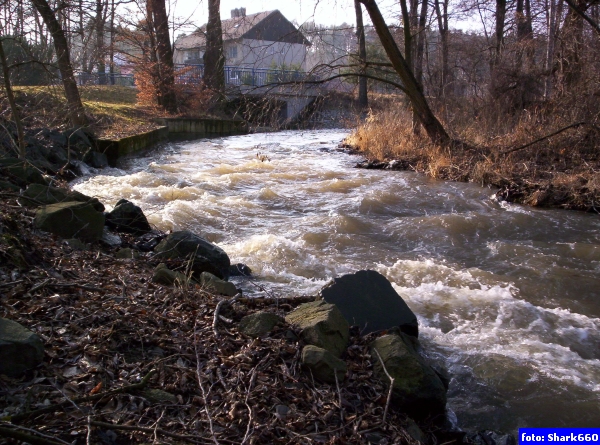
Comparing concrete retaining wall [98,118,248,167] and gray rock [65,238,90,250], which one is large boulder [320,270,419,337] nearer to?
gray rock [65,238,90,250]

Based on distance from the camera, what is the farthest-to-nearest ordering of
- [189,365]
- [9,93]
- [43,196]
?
[9,93]
[43,196]
[189,365]

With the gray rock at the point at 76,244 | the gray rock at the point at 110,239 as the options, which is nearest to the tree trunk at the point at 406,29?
the gray rock at the point at 110,239

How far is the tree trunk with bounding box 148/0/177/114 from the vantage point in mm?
24078

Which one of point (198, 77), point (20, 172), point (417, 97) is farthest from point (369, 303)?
point (198, 77)

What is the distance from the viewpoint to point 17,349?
9.89ft

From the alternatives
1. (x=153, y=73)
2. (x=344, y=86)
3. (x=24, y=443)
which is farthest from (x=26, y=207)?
(x=153, y=73)

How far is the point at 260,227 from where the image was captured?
9172 mm

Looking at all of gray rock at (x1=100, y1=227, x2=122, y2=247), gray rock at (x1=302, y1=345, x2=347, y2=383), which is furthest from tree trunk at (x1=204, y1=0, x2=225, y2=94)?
gray rock at (x1=302, y1=345, x2=347, y2=383)

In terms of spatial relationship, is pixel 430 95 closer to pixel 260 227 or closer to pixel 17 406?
pixel 260 227

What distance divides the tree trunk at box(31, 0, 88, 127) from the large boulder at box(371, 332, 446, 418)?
939 cm

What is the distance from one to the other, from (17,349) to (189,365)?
3.23ft

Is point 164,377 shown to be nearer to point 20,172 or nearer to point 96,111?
point 20,172

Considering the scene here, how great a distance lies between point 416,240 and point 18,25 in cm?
744

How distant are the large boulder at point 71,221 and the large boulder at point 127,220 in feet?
3.63
